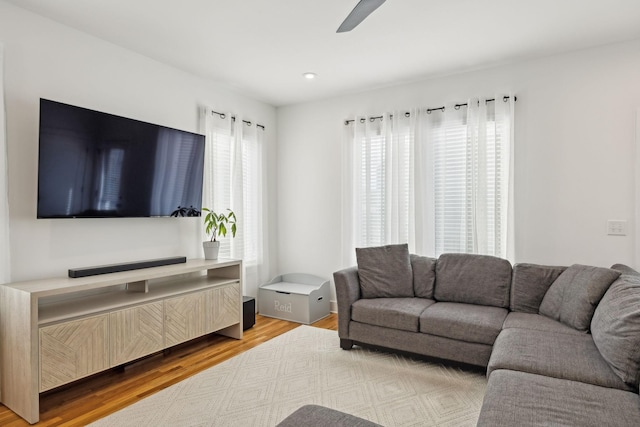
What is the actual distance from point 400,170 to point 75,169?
2970mm

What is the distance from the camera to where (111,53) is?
3.22 meters

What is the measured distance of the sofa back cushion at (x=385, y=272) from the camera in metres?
3.60

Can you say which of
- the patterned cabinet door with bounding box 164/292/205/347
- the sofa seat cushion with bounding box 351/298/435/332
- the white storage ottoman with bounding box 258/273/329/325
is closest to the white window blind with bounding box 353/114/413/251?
the white storage ottoman with bounding box 258/273/329/325

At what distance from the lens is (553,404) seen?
1642 millimetres

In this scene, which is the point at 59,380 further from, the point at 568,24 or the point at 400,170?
the point at 568,24

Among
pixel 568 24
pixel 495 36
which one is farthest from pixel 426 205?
pixel 568 24

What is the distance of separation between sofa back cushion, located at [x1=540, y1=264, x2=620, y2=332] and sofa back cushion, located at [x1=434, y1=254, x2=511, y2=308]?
1.17ft

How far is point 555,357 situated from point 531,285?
1.08 m

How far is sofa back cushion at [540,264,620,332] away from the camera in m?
2.50

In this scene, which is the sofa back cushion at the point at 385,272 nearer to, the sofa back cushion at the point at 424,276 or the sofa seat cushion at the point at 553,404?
the sofa back cushion at the point at 424,276

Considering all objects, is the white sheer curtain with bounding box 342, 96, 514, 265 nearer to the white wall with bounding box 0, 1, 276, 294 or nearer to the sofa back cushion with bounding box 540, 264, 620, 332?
the sofa back cushion with bounding box 540, 264, 620, 332

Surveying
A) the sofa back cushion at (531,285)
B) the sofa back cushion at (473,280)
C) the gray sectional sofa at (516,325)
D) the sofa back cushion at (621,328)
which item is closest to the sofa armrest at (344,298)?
the gray sectional sofa at (516,325)

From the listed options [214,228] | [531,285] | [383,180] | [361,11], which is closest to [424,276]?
[531,285]

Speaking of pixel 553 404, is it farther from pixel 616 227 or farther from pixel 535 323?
pixel 616 227
